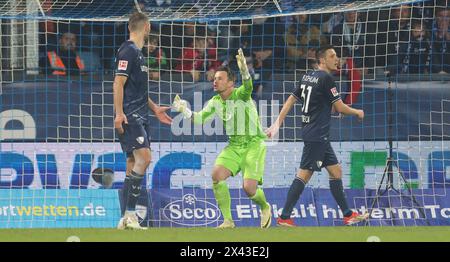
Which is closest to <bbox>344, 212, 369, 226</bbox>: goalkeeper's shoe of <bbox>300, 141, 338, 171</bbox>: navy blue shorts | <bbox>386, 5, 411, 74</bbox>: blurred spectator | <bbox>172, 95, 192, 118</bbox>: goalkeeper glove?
<bbox>300, 141, 338, 171</bbox>: navy blue shorts

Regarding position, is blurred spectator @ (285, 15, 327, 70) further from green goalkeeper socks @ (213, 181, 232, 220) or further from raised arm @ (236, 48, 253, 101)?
green goalkeeper socks @ (213, 181, 232, 220)

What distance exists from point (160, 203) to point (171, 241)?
206 inches

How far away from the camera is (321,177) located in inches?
707

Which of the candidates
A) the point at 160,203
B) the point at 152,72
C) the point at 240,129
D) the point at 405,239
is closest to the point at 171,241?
the point at 405,239

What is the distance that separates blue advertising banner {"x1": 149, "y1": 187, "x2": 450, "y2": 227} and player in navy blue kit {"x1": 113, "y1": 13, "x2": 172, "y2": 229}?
137 inches

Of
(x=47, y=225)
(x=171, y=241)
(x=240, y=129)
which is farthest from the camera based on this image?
(x=47, y=225)

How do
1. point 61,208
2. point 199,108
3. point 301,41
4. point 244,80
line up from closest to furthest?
point 244,80 → point 61,208 → point 199,108 → point 301,41

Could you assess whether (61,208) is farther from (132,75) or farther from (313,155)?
(132,75)

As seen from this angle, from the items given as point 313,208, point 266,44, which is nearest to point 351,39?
point 266,44

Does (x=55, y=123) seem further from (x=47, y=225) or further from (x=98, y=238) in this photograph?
(x=98, y=238)

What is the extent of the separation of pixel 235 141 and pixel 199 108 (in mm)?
2669

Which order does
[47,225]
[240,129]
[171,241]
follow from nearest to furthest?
[171,241], [240,129], [47,225]

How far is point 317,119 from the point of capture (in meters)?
15.7

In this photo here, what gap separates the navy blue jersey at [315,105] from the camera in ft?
51.0
